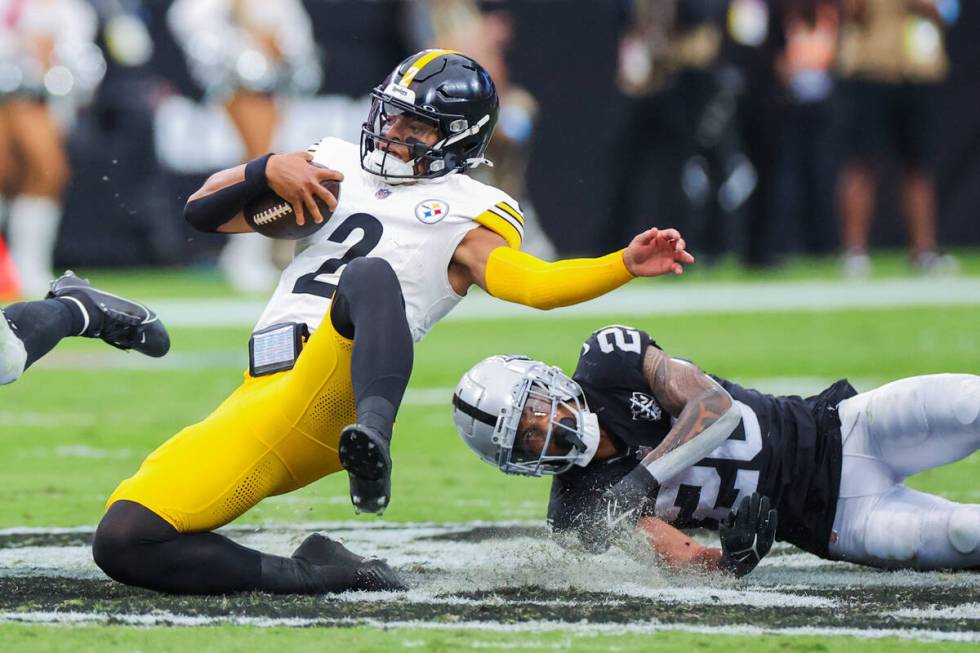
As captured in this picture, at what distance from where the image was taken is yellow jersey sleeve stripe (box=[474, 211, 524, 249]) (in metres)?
4.32

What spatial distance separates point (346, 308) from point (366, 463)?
19.3 inches

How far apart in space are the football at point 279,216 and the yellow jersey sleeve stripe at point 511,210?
42 cm

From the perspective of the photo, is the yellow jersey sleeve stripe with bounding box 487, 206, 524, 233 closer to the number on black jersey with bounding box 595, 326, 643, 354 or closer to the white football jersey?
the white football jersey

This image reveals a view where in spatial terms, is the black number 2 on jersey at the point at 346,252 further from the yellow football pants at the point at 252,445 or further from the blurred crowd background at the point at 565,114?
the blurred crowd background at the point at 565,114

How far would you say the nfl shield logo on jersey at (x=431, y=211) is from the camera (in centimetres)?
429

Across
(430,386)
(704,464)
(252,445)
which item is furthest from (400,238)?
(430,386)

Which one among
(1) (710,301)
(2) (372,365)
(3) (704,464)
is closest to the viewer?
(2) (372,365)

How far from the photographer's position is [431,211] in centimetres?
430

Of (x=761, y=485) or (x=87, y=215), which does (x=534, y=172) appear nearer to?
(x=87, y=215)

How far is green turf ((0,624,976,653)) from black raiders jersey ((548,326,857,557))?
824 mm

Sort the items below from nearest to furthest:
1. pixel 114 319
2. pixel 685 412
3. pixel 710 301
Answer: pixel 685 412 < pixel 114 319 < pixel 710 301

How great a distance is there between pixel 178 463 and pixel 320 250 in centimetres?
70

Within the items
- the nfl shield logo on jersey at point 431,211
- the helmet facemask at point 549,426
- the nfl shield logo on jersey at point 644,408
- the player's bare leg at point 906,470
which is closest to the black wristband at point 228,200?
the nfl shield logo on jersey at point 431,211

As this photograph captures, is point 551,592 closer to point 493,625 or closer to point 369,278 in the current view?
point 493,625
